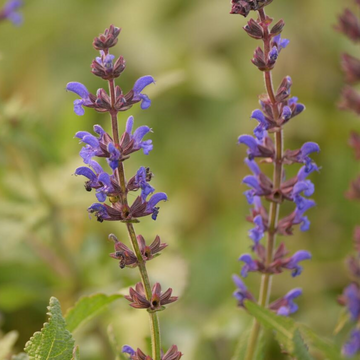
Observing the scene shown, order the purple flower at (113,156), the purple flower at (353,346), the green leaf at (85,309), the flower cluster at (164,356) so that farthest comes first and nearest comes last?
1. the purple flower at (353,346)
2. the green leaf at (85,309)
3. the flower cluster at (164,356)
4. the purple flower at (113,156)

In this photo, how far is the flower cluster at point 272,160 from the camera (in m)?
1.53

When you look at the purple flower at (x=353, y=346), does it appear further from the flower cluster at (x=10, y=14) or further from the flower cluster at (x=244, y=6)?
the flower cluster at (x=10, y=14)

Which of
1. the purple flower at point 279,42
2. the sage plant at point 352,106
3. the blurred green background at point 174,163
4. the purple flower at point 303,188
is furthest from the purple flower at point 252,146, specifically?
the blurred green background at point 174,163

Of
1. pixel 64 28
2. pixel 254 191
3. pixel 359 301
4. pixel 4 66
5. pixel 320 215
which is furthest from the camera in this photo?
pixel 64 28

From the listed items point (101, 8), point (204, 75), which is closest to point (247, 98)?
point (204, 75)

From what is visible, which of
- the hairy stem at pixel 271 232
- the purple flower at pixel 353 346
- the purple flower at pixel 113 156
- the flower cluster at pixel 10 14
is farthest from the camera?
the flower cluster at pixel 10 14

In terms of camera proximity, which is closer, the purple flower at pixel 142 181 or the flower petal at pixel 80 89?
the purple flower at pixel 142 181

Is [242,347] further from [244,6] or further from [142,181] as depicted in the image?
[244,6]

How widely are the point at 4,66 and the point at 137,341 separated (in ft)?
9.29

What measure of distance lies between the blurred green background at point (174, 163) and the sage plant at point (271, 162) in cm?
57

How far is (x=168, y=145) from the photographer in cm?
446

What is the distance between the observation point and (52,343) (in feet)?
4.90

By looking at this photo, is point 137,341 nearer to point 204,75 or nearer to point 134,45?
point 204,75

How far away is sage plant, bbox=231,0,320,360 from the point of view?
1.53 meters
